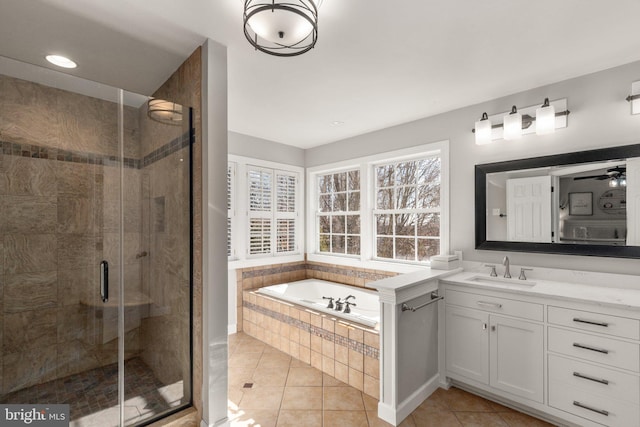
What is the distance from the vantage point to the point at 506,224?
2.73 m

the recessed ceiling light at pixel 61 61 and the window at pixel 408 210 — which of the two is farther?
the window at pixel 408 210

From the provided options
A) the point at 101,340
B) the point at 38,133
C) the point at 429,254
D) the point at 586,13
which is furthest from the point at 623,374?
the point at 38,133

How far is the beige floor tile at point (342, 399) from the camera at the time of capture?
2.25 metres

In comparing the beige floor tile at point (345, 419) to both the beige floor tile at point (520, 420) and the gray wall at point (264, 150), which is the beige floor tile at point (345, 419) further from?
the gray wall at point (264, 150)

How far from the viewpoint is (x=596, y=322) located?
6.13ft

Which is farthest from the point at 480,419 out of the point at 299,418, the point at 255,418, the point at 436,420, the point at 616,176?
the point at 616,176

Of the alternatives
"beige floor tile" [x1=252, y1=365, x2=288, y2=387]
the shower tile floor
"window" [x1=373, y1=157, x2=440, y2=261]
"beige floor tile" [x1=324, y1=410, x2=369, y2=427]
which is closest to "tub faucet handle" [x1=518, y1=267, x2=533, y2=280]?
"window" [x1=373, y1=157, x2=440, y2=261]

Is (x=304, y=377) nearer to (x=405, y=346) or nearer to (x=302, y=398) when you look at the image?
(x=302, y=398)

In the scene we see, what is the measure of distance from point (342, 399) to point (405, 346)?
68 cm

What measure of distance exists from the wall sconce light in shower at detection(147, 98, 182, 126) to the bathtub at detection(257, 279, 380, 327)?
2024 millimetres

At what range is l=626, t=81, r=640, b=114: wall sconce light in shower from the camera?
Answer: 82.7 inches

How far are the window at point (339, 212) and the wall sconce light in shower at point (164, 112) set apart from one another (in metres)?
2.51

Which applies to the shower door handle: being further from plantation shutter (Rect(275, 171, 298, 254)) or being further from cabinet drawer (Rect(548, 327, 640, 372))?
cabinet drawer (Rect(548, 327, 640, 372))

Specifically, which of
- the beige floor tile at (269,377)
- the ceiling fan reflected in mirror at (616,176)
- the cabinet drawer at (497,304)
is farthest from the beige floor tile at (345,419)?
the ceiling fan reflected in mirror at (616,176)
